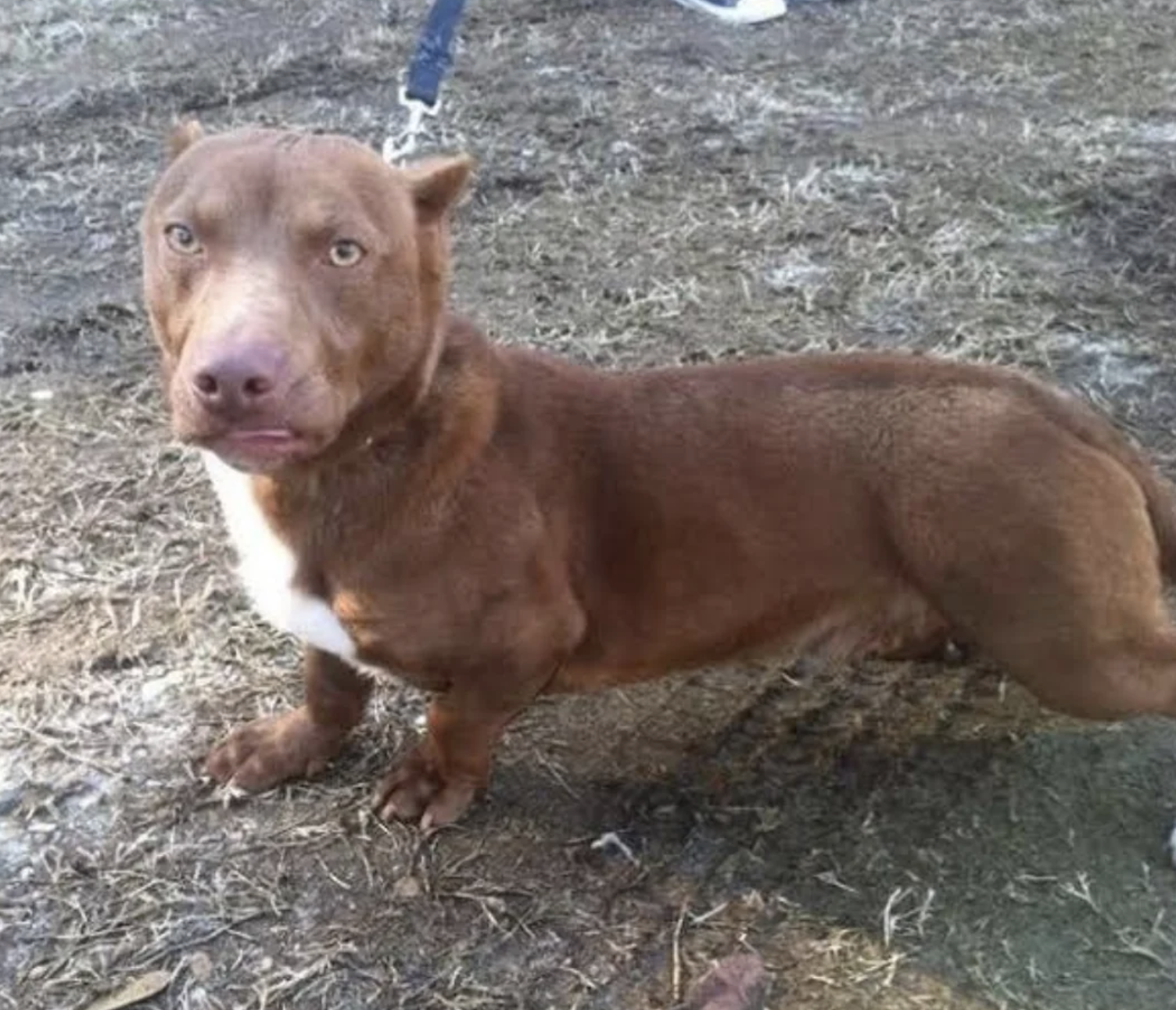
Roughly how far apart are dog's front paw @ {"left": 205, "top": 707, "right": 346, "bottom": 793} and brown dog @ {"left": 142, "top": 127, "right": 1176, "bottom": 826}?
0.58 ft

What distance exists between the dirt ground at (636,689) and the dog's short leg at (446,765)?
55 mm

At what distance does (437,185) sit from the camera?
9.45 ft

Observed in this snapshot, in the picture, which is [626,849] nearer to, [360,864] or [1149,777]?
[360,864]

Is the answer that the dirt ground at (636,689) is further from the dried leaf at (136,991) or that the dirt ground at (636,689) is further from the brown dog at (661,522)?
the brown dog at (661,522)

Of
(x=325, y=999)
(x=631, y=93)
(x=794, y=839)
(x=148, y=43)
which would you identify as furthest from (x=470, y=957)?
(x=148, y=43)

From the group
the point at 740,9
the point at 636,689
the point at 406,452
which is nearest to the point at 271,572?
the point at 406,452

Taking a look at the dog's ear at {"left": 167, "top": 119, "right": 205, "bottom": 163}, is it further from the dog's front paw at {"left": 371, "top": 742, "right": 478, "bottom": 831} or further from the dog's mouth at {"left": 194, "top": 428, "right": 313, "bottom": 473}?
the dog's front paw at {"left": 371, "top": 742, "right": 478, "bottom": 831}

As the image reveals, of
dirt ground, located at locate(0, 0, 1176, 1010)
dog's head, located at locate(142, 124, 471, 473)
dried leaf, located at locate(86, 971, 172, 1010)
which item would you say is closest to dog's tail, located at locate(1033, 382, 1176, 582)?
dirt ground, located at locate(0, 0, 1176, 1010)

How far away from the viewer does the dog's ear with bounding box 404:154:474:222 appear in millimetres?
2867

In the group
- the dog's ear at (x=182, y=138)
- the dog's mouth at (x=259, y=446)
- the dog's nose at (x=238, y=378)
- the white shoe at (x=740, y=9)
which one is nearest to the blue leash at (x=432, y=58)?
the dog's ear at (x=182, y=138)

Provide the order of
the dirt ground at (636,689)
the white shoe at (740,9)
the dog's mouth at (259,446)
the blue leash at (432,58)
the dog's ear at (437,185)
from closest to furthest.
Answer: the dog's mouth at (259,446), the dog's ear at (437,185), the dirt ground at (636,689), the blue leash at (432,58), the white shoe at (740,9)

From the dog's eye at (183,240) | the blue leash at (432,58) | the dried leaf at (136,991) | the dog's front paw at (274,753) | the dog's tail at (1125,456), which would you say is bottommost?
the dried leaf at (136,991)

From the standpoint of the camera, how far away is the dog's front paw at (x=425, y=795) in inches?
135

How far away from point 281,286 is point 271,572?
2.29ft
